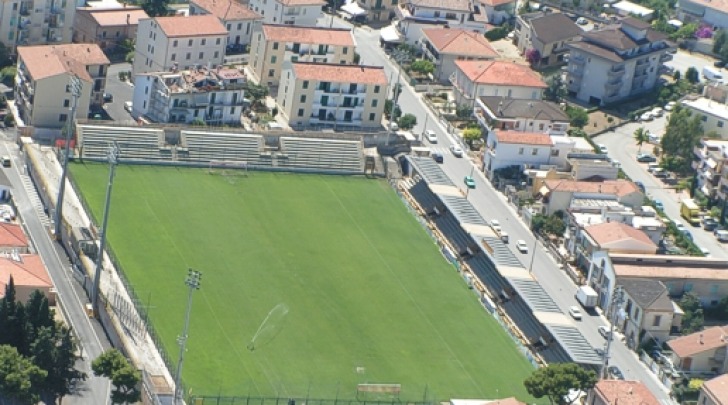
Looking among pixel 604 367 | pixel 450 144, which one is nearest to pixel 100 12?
pixel 450 144

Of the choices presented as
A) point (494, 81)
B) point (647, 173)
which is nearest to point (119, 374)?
point (647, 173)

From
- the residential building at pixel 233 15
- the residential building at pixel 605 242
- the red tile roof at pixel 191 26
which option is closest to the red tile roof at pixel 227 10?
the residential building at pixel 233 15

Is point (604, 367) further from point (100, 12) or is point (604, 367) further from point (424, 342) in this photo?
point (100, 12)

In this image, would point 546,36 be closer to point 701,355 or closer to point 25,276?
point 701,355

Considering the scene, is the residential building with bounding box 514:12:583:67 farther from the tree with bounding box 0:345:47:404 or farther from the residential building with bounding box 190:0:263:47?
the tree with bounding box 0:345:47:404

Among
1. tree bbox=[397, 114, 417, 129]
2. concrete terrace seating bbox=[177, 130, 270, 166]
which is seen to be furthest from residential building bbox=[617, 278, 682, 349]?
concrete terrace seating bbox=[177, 130, 270, 166]
